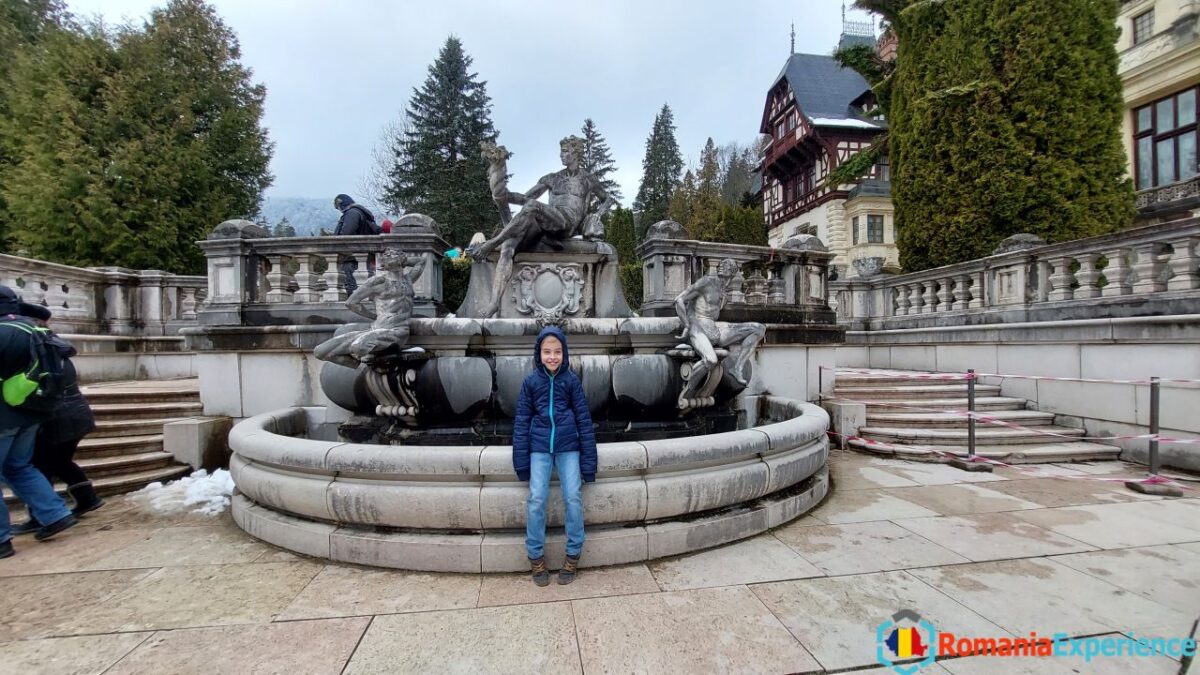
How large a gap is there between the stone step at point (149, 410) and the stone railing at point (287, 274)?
1.25 meters

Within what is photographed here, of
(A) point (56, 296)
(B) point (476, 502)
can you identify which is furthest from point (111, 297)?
(B) point (476, 502)

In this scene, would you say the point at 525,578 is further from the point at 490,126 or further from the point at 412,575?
the point at 490,126

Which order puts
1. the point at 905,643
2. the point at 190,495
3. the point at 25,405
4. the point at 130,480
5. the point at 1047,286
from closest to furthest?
1. the point at 905,643
2. the point at 25,405
3. the point at 190,495
4. the point at 130,480
5. the point at 1047,286

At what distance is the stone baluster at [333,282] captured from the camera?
7520 mm

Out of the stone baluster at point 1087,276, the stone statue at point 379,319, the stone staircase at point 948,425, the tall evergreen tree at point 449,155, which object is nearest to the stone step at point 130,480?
the stone statue at point 379,319

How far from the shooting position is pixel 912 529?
3.99 meters

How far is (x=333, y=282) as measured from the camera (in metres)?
7.57

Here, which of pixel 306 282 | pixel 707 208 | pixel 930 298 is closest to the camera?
pixel 306 282

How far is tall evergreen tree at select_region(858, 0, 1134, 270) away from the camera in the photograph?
11.7 meters

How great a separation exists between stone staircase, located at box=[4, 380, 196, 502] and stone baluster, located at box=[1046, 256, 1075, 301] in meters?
13.0

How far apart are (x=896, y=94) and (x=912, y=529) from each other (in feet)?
50.4

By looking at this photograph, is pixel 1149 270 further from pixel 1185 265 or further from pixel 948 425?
pixel 948 425

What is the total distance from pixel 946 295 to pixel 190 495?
13.3 metres

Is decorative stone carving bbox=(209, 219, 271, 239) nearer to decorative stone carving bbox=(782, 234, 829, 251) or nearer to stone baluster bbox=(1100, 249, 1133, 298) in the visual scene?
decorative stone carving bbox=(782, 234, 829, 251)
